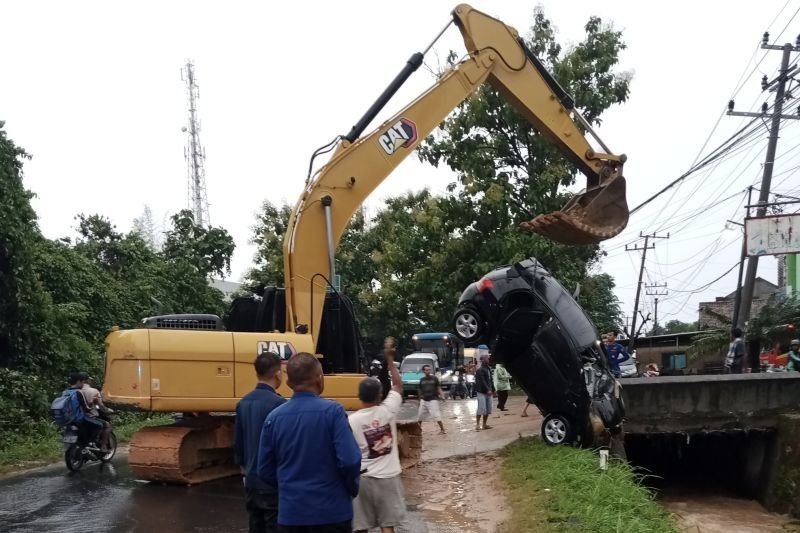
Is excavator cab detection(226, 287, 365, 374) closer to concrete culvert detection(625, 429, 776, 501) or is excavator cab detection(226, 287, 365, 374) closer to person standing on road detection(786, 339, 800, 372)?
concrete culvert detection(625, 429, 776, 501)

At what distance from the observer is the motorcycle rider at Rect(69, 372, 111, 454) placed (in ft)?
38.0

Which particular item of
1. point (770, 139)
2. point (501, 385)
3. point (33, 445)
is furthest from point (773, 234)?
point (33, 445)

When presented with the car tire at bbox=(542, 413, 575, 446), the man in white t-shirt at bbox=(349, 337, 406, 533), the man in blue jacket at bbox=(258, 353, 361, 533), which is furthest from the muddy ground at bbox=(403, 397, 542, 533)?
Answer: the man in blue jacket at bbox=(258, 353, 361, 533)

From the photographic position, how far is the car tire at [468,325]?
11906 mm

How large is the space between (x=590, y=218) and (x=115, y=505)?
774cm

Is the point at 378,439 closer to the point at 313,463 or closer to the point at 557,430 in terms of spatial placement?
the point at 313,463

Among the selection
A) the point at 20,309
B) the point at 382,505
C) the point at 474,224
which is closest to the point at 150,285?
the point at 20,309

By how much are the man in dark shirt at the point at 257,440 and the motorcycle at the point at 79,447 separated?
6982 millimetres

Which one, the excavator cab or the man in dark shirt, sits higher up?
the excavator cab

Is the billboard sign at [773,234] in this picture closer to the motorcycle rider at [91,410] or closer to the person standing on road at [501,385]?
the person standing on road at [501,385]

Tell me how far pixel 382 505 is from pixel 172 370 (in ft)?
13.8

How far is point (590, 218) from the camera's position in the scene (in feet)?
39.5

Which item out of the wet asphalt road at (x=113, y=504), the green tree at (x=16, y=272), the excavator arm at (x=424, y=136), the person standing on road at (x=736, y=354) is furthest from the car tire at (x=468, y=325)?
the green tree at (x=16, y=272)

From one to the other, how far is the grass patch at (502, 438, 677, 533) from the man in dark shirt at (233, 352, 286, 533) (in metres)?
3.14
